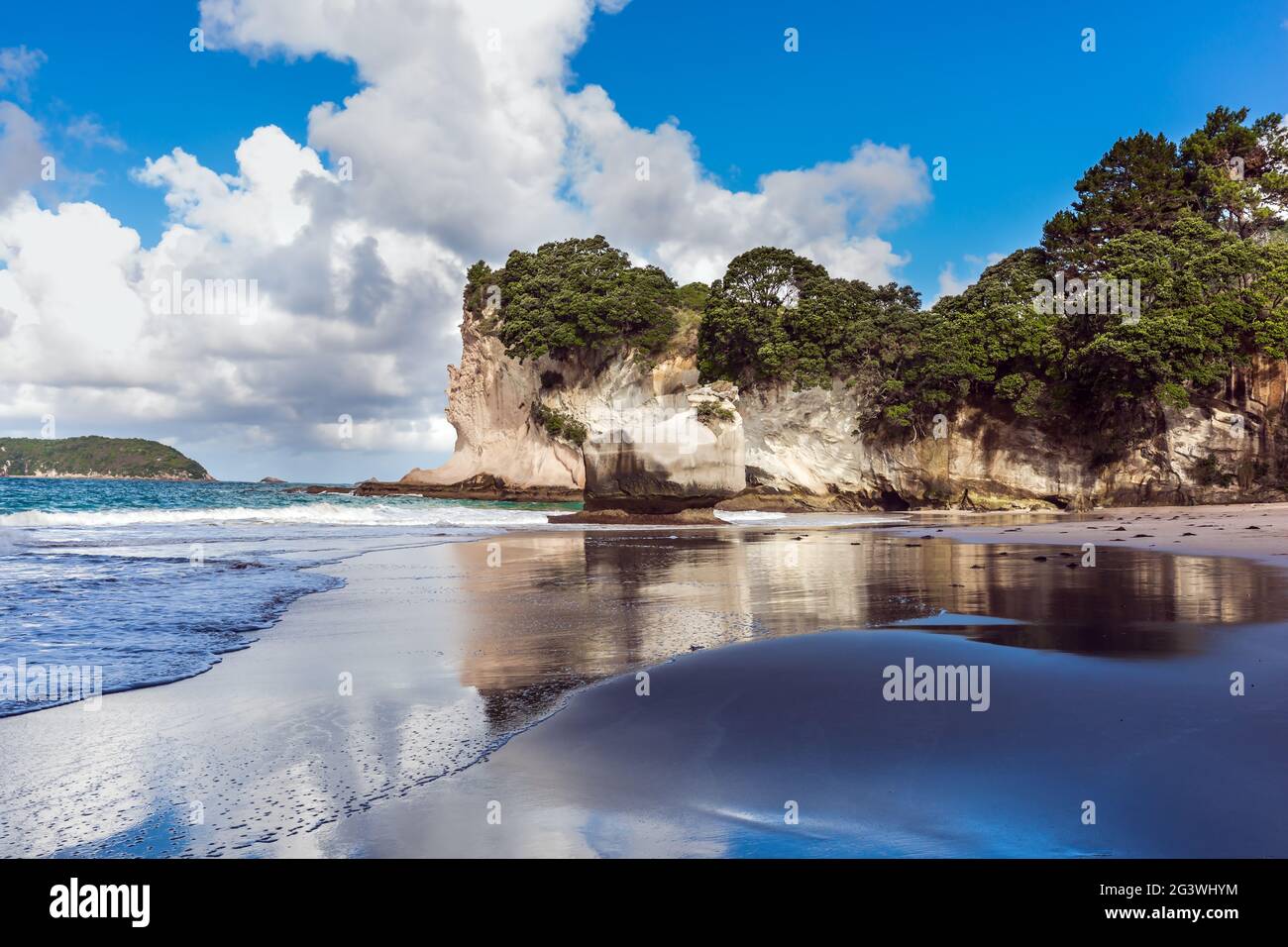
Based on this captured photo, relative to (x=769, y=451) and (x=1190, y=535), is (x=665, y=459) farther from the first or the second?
(x=769, y=451)

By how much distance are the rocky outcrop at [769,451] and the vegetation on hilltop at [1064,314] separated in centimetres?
133

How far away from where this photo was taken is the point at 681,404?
108 ft

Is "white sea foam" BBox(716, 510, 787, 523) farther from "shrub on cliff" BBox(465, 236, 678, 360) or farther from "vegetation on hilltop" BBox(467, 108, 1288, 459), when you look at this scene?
"shrub on cliff" BBox(465, 236, 678, 360)

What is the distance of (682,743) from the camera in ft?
11.5

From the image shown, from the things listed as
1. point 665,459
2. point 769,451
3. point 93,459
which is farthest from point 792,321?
point 93,459

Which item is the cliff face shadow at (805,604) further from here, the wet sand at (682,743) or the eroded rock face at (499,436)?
the eroded rock face at (499,436)

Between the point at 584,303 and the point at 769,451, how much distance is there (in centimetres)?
1751

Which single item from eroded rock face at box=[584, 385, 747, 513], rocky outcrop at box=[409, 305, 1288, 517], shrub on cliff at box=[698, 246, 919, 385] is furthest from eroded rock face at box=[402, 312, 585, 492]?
eroded rock face at box=[584, 385, 747, 513]

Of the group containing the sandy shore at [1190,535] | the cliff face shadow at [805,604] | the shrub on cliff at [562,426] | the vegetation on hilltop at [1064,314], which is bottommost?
the sandy shore at [1190,535]

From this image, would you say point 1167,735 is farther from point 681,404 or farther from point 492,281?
point 492,281

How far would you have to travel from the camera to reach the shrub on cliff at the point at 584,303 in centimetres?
5338

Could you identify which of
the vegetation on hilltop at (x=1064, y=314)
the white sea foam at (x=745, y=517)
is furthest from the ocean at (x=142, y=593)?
the vegetation on hilltop at (x=1064, y=314)

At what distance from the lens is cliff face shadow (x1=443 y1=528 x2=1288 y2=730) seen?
5.40 metres

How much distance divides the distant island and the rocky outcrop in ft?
291
